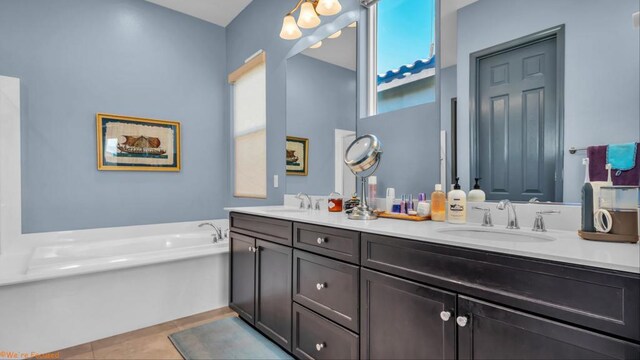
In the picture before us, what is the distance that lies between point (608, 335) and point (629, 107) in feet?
2.62

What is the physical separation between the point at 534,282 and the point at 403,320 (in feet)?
1.61

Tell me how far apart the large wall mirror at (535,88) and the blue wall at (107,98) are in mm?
2765

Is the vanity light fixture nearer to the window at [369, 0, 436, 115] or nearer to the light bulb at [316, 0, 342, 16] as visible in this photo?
the light bulb at [316, 0, 342, 16]

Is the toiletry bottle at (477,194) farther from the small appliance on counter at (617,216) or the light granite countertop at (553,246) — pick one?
the small appliance on counter at (617,216)

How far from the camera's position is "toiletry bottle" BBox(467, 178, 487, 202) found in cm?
146

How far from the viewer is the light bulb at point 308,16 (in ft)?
7.25

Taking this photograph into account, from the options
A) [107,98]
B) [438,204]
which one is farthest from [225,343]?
[107,98]

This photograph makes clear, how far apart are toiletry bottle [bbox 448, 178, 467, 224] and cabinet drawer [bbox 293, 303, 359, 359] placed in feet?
2.34

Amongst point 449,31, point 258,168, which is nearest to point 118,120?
point 258,168

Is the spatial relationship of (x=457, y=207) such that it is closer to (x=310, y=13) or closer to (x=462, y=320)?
(x=462, y=320)

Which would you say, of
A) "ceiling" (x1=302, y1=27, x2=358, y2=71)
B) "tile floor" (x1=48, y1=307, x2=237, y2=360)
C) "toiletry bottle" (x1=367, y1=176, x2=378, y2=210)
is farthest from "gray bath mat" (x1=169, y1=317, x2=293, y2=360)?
"ceiling" (x1=302, y1=27, x2=358, y2=71)

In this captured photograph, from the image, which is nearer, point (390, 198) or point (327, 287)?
point (327, 287)

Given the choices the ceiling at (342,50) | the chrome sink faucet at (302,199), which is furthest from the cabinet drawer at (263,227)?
the ceiling at (342,50)

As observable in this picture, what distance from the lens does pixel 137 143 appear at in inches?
122
